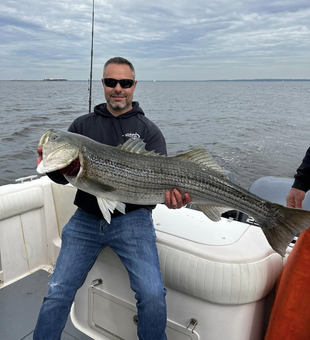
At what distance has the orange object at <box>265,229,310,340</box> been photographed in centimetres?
236

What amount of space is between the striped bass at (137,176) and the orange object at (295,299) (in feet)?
1.12

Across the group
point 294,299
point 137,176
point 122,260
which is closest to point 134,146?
point 137,176

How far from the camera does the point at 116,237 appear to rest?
293cm

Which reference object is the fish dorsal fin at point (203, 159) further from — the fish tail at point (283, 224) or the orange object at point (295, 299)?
the orange object at point (295, 299)

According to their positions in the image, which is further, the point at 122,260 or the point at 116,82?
the point at 116,82

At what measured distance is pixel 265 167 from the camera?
13.4m

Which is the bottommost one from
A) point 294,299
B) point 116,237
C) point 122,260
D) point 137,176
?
point 122,260

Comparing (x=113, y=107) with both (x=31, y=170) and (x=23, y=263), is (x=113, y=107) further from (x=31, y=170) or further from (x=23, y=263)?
(x=31, y=170)

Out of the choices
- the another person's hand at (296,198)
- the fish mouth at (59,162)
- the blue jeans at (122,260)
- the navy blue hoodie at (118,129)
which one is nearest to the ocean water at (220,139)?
the another person's hand at (296,198)

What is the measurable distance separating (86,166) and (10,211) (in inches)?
83.5

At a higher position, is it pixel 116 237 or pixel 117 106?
pixel 117 106

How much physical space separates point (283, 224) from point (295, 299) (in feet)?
1.95

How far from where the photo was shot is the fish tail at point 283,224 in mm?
2336

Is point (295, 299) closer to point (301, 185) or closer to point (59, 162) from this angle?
point (301, 185)
